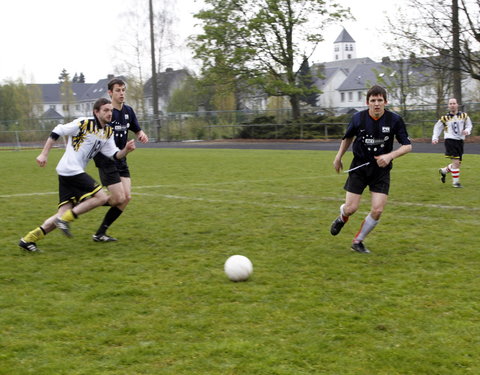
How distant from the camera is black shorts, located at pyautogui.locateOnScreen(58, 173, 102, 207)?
728 cm

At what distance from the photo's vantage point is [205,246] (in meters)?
7.47

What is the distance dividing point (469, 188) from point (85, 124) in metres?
8.48

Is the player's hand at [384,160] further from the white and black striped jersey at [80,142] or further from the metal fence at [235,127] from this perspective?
the metal fence at [235,127]

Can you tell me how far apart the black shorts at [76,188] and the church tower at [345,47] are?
177 m

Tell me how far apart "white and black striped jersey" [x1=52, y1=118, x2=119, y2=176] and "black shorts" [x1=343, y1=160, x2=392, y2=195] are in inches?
121

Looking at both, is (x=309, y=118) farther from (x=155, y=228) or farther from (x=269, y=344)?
(x=269, y=344)

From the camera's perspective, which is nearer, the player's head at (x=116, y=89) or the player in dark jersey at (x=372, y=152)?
the player in dark jersey at (x=372, y=152)

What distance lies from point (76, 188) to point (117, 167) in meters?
0.86

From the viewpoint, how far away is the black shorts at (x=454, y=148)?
13.1 metres

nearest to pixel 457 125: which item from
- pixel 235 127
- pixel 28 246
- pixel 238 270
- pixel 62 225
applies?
pixel 238 270

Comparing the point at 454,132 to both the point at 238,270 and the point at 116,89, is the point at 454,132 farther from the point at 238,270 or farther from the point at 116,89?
the point at 238,270

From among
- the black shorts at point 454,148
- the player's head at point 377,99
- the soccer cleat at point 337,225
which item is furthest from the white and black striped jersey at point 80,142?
the black shorts at point 454,148

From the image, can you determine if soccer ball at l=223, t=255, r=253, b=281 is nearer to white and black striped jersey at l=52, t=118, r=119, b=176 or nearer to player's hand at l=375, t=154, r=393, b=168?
player's hand at l=375, t=154, r=393, b=168

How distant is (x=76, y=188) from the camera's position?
7348mm
